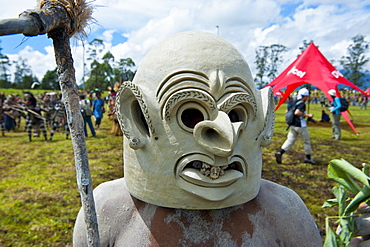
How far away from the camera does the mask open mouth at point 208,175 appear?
1479 mm

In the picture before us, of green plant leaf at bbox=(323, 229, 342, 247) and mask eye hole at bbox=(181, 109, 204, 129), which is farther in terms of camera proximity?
mask eye hole at bbox=(181, 109, 204, 129)

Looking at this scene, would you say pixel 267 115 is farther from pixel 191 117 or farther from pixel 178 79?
pixel 178 79

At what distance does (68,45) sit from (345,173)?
139 cm

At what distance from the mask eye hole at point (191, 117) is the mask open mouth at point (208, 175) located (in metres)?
0.22

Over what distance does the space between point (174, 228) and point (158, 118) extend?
68 cm

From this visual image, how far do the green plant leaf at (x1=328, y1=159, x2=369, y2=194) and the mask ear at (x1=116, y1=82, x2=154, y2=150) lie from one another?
93 cm

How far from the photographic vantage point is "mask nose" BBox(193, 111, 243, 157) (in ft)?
4.47

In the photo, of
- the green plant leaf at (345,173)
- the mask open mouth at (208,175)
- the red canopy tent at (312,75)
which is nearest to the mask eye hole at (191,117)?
the mask open mouth at (208,175)

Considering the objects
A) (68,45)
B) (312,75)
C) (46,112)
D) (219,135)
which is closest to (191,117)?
(219,135)

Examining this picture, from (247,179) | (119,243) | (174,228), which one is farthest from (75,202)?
(247,179)

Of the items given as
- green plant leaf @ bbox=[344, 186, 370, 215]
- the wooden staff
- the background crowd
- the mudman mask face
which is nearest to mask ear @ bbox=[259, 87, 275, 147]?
the mudman mask face

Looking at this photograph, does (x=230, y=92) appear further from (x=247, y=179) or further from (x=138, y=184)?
(x=138, y=184)

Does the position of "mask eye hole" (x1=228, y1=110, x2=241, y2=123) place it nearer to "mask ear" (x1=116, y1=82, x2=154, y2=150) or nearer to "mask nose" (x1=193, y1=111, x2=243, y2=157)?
"mask nose" (x1=193, y1=111, x2=243, y2=157)

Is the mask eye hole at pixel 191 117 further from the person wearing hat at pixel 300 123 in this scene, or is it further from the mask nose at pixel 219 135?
the person wearing hat at pixel 300 123
